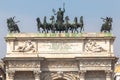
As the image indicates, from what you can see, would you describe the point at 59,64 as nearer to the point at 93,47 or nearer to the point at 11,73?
the point at 93,47

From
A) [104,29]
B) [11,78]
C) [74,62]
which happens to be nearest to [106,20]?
[104,29]

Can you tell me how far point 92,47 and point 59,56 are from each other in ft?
10.5

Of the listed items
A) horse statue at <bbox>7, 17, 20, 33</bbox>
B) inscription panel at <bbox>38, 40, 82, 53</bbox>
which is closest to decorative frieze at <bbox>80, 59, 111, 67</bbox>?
inscription panel at <bbox>38, 40, 82, 53</bbox>

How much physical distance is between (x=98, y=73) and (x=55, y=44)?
15.9ft

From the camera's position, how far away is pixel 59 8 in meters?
62.4

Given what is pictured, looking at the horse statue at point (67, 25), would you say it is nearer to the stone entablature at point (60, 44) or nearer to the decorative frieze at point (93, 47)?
the stone entablature at point (60, 44)

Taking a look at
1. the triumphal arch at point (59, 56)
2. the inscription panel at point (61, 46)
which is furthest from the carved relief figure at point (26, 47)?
the inscription panel at point (61, 46)

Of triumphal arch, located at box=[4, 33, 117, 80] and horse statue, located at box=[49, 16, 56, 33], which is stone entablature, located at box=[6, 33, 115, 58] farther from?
horse statue, located at box=[49, 16, 56, 33]

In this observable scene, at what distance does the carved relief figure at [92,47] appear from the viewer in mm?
61000

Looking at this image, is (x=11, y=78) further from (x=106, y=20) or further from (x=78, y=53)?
(x=106, y=20)

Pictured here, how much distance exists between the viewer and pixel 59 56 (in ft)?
200

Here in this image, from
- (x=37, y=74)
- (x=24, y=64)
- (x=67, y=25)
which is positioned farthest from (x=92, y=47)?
(x=24, y=64)

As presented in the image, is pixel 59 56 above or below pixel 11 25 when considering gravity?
below

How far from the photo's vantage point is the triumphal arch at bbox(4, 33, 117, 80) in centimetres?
6028
